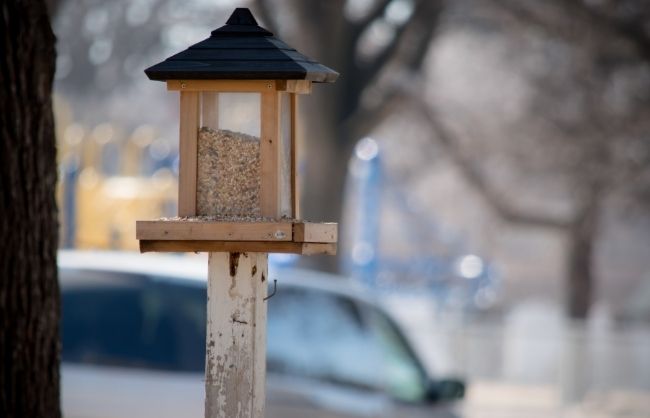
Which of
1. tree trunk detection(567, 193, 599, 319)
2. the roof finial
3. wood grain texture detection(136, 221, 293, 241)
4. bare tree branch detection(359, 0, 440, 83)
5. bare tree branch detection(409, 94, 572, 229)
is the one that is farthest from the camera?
tree trunk detection(567, 193, 599, 319)

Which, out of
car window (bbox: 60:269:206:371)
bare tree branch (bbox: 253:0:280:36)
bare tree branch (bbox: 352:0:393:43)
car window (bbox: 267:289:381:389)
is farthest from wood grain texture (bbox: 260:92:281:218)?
bare tree branch (bbox: 352:0:393:43)

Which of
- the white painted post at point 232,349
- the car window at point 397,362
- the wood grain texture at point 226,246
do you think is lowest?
the car window at point 397,362


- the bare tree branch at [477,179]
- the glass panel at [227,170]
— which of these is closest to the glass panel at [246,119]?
the glass panel at [227,170]

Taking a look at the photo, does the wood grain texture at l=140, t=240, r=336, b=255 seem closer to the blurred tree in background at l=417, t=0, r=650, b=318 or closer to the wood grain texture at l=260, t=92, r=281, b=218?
the wood grain texture at l=260, t=92, r=281, b=218

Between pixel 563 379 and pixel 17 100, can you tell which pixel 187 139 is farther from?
pixel 563 379

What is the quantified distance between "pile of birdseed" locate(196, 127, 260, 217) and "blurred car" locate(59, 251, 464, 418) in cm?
316

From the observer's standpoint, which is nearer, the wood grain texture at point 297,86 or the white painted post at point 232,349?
the white painted post at point 232,349

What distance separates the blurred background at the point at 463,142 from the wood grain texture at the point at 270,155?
337 inches

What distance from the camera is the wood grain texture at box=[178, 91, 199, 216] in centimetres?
367

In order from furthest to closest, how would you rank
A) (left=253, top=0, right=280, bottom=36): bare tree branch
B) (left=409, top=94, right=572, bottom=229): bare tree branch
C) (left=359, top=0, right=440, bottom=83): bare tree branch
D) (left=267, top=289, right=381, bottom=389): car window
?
(left=409, top=94, right=572, bottom=229): bare tree branch < (left=359, top=0, right=440, bottom=83): bare tree branch < (left=253, top=0, right=280, bottom=36): bare tree branch < (left=267, top=289, right=381, bottom=389): car window

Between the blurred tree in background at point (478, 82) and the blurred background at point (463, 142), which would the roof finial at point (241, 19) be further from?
the blurred tree in background at point (478, 82)

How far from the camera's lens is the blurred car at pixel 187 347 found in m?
6.84

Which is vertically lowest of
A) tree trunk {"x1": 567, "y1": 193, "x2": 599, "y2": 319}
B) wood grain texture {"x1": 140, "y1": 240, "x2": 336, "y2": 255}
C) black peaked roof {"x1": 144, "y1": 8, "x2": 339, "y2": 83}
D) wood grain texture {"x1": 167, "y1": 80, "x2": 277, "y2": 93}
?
tree trunk {"x1": 567, "y1": 193, "x2": 599, "y2": 319}

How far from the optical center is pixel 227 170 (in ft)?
12.1
